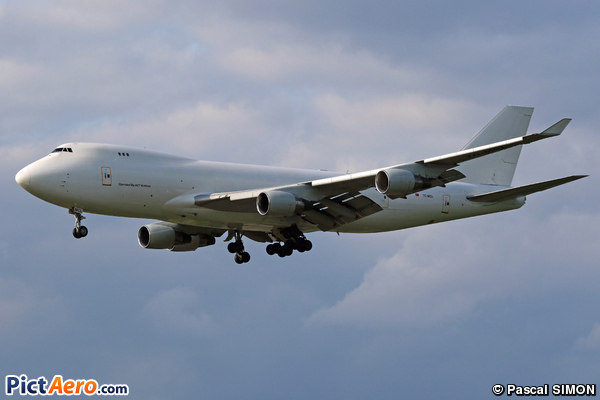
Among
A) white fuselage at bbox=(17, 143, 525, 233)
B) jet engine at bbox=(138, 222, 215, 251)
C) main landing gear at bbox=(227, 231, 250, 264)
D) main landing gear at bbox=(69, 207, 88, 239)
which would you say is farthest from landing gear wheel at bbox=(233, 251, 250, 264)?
main landing gear at bbox=(69, 207, 88, 239)

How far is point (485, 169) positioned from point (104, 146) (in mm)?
24233

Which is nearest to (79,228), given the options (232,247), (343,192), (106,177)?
(106,177)

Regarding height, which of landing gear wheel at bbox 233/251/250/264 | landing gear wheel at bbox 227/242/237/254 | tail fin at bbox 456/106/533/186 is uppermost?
tail fin at bbox 456/106/533/186

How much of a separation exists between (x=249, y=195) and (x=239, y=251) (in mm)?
8750

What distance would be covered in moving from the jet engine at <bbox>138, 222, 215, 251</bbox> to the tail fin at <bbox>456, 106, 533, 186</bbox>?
16.5m

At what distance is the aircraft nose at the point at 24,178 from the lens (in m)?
42.9

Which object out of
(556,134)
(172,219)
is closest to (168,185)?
(172,219)

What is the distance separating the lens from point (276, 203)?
4362 cm

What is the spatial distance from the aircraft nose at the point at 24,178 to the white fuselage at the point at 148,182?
0.05 m

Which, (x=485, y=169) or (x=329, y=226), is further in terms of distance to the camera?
(x=485, y=169)

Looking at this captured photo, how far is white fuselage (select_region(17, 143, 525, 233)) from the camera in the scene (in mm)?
42812

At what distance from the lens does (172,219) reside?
45.9m

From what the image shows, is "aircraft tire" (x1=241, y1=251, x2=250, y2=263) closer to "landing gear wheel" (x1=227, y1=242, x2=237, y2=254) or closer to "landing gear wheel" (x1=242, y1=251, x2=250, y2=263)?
"landing gear wheel" (x1=242, y1=251, x2=250, y2=263)

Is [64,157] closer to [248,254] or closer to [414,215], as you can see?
[248,254]
